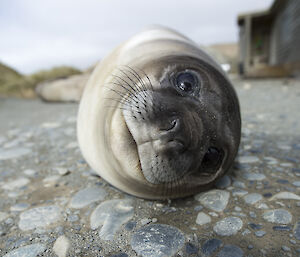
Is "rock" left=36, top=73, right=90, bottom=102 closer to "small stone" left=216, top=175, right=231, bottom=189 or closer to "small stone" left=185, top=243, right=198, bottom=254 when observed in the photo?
"small stone" left=216, top=175, right=231, bottom=189

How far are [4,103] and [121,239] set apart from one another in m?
6.65

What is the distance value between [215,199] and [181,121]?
0.60 m

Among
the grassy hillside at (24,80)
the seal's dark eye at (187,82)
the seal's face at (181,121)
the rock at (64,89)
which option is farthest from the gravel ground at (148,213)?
the grassy hillside at (24,80)

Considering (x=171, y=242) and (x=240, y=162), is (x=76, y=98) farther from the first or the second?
(x=171, y=242)

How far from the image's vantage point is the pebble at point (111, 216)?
4.97ft

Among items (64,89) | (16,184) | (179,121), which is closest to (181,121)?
(179,121)

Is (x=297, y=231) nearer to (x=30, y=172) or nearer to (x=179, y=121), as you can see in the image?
(x=179, y=121)

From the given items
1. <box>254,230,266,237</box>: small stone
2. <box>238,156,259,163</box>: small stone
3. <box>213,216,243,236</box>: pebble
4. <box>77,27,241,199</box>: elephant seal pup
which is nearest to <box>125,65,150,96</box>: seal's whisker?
<box>77,27,241,199</box>: elephant seal pup

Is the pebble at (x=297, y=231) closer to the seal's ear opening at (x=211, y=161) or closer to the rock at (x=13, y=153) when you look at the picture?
the seal's ear opening at (x=211, y=161)

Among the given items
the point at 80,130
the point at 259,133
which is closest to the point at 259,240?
the point at 80,130

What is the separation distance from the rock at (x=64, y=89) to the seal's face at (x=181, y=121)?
4.57 m

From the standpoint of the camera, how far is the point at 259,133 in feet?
10.1

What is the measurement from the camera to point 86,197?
74.5 inches

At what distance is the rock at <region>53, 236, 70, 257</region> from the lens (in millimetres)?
1355
